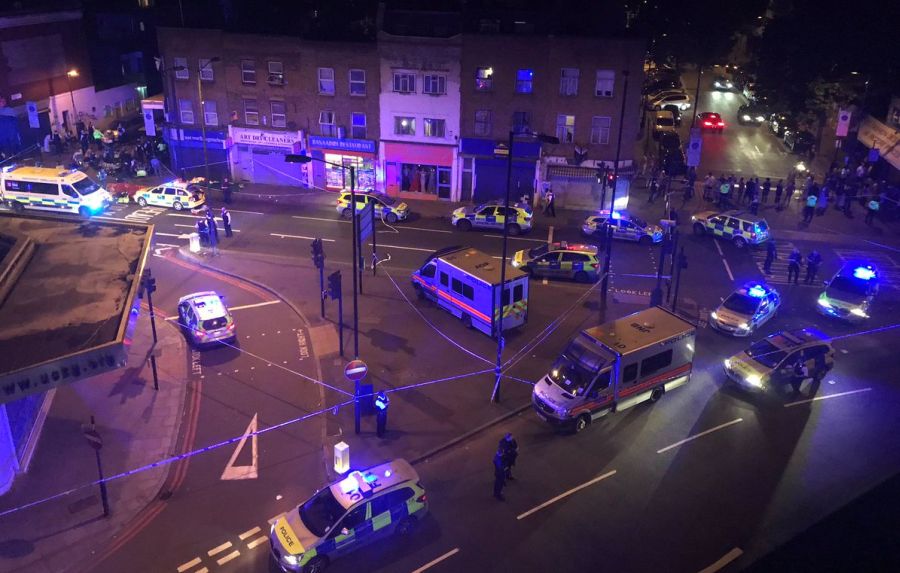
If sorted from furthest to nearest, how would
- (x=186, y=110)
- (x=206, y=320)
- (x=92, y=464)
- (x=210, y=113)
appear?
(x=186, y=110) < (x=210, y=113) < (x=206, y=320) < (x=92, y=464)

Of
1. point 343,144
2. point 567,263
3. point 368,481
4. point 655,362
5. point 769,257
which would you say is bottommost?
point 368,481

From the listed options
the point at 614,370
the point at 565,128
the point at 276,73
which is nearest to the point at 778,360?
the point at 614,370

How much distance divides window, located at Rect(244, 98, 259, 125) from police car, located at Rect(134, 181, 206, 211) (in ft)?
20.4

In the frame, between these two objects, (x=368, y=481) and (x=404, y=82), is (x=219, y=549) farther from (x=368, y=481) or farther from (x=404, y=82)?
(x=404, y=82)

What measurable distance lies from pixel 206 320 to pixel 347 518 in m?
11.4

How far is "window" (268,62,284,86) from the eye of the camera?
137 ft

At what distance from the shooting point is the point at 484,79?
130 ft

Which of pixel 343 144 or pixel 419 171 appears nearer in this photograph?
pixel 343 144

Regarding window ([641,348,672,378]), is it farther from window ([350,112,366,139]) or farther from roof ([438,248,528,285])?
window ([350,112,366,139])

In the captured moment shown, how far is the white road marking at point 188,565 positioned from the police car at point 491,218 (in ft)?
79.8

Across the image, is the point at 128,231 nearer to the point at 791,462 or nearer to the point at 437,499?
the point at 437,499

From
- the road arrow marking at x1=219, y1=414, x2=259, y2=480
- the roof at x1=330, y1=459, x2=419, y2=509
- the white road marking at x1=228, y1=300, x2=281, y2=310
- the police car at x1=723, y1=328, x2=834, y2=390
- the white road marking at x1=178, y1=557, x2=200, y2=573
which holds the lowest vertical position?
the white road marking at x1=178, y1=557, x2=200, y2=573

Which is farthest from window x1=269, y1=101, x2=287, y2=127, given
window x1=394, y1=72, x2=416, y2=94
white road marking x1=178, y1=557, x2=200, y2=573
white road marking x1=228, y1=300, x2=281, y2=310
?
white road marking x1=178, y1=557, x2=200, y2=573

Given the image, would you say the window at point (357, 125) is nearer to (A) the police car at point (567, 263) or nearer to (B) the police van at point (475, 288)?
(A) the police car at point (567, 263)
